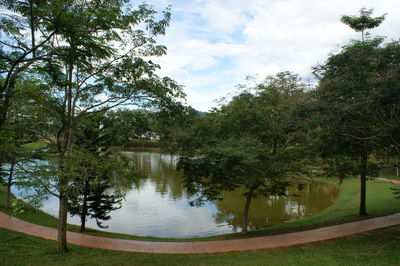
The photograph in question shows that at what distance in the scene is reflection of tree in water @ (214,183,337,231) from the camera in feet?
55.2

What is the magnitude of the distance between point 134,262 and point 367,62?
9.66 meters

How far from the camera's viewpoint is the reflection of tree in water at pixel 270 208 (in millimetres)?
16812

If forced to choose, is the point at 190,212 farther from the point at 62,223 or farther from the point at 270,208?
the point at 62,223

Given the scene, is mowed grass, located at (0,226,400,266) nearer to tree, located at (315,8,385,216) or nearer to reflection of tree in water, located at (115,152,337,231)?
tree, located at (315,8,385,216)

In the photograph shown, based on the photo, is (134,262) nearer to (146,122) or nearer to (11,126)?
(146,122)

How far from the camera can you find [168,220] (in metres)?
16.5

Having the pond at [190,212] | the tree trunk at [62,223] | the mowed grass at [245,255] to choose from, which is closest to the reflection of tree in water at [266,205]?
the pond at [190,212]

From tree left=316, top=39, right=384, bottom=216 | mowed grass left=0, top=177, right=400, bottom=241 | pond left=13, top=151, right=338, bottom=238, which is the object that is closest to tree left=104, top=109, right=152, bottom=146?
pond left=13, top=151, right=338, bottom=238

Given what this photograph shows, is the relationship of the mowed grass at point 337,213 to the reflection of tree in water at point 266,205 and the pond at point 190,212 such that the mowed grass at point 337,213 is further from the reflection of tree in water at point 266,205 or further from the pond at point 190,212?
the pond at point 190,212

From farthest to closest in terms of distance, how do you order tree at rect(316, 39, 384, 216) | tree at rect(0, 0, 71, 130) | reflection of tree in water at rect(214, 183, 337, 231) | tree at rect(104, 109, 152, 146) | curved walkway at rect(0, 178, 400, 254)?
reflection of tree in water at rect(214, 183, 337, 231)
curved walkway at rect(0, 178, 400, 254)
tree at rect(104, 109, 152, 146)
tree at rect(316, 39, 384, 216)
tree at rect(0, 0, 71, 130)

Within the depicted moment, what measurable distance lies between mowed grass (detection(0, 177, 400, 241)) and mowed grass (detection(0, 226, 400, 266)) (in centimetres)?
166

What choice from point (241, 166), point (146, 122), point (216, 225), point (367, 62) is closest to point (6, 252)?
point (146, 122)

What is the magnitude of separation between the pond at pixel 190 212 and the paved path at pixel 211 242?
2350 millimetres

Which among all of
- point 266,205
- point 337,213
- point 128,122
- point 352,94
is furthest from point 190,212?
point 352,94
